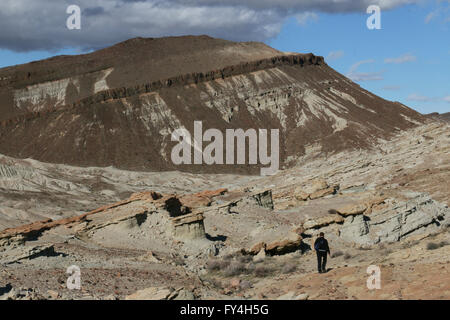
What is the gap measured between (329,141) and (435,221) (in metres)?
59.9

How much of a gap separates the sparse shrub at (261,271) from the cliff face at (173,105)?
56621 millimetres

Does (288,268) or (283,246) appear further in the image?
(283,246)

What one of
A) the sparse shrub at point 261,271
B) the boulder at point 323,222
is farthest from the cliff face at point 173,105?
the sparse shrub at point 261,271

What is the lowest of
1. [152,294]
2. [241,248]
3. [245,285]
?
[245,285]

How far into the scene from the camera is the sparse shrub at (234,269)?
1603 cm

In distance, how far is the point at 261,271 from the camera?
52.0 feet

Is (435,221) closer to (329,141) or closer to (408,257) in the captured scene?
(408,257)

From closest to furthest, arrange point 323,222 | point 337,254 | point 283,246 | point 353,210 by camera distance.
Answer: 1. point 337,254
2. point 283,246
3. point 353,210
4. point 323,222

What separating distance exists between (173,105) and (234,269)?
7167 centimetres

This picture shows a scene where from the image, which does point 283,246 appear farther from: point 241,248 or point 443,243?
point 443,243

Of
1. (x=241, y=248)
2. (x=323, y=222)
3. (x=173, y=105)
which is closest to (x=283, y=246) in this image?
(x=241, y=248)

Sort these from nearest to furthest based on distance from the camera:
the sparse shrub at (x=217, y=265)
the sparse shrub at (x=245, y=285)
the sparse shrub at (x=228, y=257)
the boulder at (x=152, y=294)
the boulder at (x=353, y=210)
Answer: the boulder at (x=152, y=294) → the sparse shrub at (x=245, y=285) → the sparse shrub at (x=217, y=265) → the sparse shrub at (x=228, y=257) → the boulder at (x=353, y=210)

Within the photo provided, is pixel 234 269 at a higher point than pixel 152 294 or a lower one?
lower

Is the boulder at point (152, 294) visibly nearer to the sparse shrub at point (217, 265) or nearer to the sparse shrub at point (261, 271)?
the sparse shrub at point (261, 271)
